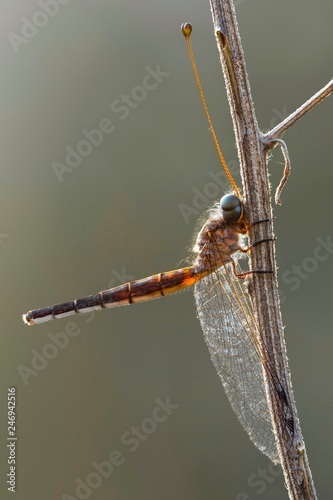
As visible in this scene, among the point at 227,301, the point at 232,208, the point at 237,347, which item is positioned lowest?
the point at 237,347

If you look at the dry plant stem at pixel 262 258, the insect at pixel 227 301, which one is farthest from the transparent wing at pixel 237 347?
the dry plant stem at pixel 262 258

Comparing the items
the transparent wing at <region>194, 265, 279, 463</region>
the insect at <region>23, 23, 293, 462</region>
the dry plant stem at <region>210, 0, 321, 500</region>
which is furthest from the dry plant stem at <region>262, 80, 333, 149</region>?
the transparent wing at <region>194, 265, 279, 463</region>

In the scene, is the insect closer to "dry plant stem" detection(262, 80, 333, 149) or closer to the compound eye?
the compound eye

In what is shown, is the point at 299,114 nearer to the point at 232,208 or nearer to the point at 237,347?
the point at 232,208

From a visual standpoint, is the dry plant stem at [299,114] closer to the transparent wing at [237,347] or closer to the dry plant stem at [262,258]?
the dry plant stem at [262,258]

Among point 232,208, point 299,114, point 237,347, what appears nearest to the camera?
point 299,114

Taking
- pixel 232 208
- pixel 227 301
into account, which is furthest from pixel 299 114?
pixel 227 301
